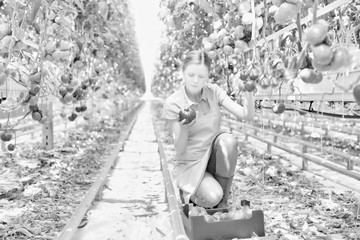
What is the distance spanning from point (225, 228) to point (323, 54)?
1.95 metres

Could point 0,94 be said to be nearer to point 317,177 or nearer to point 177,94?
point 177,94

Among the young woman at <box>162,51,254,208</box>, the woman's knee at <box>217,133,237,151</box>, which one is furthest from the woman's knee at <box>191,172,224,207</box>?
the woman's knee at <box>217,133,237,151</box>

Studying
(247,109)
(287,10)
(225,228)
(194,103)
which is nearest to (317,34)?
→ (287,10)

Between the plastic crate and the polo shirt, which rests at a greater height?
the polo shirt

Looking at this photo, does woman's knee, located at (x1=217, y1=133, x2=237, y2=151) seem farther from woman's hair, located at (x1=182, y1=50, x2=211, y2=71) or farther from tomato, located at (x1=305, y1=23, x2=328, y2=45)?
tomato, located at (x1=305, y1=23, x2=328, y2=45)

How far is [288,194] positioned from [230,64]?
1588mm

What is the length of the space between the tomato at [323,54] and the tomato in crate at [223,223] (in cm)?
180

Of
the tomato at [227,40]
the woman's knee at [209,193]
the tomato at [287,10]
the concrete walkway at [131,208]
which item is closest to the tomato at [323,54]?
the tomato at [287,10]

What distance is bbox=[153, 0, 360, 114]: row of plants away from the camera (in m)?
1.51

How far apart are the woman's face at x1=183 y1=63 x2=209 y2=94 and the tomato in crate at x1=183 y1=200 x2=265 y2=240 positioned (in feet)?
2.86

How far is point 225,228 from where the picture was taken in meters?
3.13

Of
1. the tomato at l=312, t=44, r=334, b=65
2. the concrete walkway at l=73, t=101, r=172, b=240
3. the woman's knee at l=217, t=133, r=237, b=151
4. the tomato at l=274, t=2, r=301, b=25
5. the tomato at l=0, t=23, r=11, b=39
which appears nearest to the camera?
the tomato at l=312, t=44, r=334, b=65

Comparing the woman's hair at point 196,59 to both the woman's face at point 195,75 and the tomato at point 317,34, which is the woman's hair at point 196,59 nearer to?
the woman's face at point 195,75

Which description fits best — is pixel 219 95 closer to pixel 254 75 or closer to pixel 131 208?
pixel 254 75
